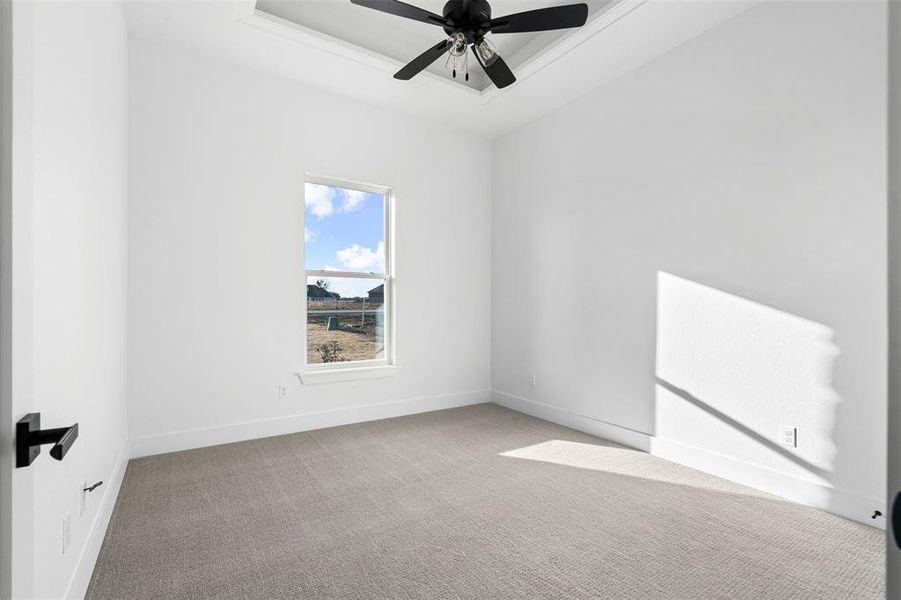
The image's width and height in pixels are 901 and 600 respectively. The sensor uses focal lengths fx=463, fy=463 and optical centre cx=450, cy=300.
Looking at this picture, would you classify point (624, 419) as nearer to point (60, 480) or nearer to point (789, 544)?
point (789, 544)

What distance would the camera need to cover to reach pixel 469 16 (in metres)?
2.40

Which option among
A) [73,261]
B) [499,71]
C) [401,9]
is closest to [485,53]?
[499,71]

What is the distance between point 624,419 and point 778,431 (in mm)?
1094

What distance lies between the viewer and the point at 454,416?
4496 mm

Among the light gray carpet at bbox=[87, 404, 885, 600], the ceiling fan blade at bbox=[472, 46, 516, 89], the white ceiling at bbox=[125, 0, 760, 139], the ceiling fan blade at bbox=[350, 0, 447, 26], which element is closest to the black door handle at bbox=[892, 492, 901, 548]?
the light gray carpet at bbox=[87, 404, 885, 600]

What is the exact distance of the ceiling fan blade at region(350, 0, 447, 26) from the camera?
7.52 ft

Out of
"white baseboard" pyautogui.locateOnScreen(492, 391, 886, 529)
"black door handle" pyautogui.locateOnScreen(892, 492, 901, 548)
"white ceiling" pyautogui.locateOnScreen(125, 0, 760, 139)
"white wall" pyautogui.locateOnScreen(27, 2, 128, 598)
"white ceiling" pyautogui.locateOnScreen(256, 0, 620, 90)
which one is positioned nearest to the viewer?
"black door handle" pyautogui.locateOnScreen(892, 492, 901, 548)

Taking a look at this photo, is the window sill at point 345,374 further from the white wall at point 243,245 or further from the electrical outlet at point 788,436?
the electrical outlet at point 788,436

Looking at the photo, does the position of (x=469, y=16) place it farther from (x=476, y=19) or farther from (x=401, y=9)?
(x=401, y=9)

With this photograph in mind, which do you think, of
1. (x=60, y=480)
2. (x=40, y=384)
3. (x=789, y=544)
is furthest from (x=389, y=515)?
(x=789, y=544)

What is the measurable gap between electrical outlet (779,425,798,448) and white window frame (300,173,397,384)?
304cm

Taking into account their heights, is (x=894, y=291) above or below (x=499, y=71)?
below

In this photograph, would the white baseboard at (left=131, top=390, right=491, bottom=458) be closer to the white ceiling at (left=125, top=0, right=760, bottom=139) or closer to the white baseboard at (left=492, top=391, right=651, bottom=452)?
the white baseboard at (left=492, top=391, right=651, bottom=452)

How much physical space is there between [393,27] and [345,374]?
113 inches
